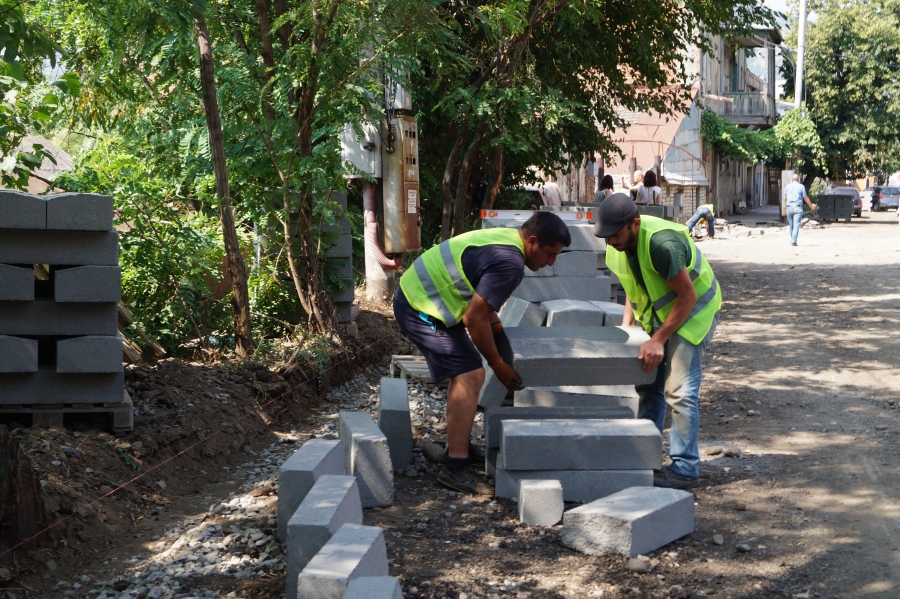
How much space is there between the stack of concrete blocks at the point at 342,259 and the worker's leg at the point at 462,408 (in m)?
3.61

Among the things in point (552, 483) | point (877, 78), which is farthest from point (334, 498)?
point (877, 78)

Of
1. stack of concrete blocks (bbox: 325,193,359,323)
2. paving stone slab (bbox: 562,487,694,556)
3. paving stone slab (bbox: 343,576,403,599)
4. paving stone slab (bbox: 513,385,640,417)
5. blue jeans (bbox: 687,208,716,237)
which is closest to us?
paving stone slab (bbox: 343,576,403,599)

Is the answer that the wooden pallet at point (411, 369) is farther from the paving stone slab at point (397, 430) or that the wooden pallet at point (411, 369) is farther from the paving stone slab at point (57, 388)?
the paving stone slab at point (57, 388)

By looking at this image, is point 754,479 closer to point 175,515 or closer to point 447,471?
point 447,471

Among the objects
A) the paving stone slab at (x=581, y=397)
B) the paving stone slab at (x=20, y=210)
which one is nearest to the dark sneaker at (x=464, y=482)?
the paving stone slab at (x=581, y=397)

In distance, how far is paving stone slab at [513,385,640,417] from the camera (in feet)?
20.3

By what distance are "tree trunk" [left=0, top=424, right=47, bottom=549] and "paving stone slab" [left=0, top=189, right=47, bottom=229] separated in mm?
1568

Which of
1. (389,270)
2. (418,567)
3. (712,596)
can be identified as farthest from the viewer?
(389,270)

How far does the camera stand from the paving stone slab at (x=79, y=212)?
5.28m

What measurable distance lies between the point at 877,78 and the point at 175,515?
40.3m

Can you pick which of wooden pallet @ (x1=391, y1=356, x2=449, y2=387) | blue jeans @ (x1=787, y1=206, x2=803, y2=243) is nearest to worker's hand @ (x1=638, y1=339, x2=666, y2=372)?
wooden pallet @ (x1=391, y1=356, x2=449, y2=387)

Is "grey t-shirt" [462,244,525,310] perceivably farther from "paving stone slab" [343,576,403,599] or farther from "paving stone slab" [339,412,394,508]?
"paving stone slab" [343,576,403,599]

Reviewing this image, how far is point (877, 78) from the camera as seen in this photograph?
38.7m

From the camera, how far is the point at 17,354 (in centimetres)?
534
